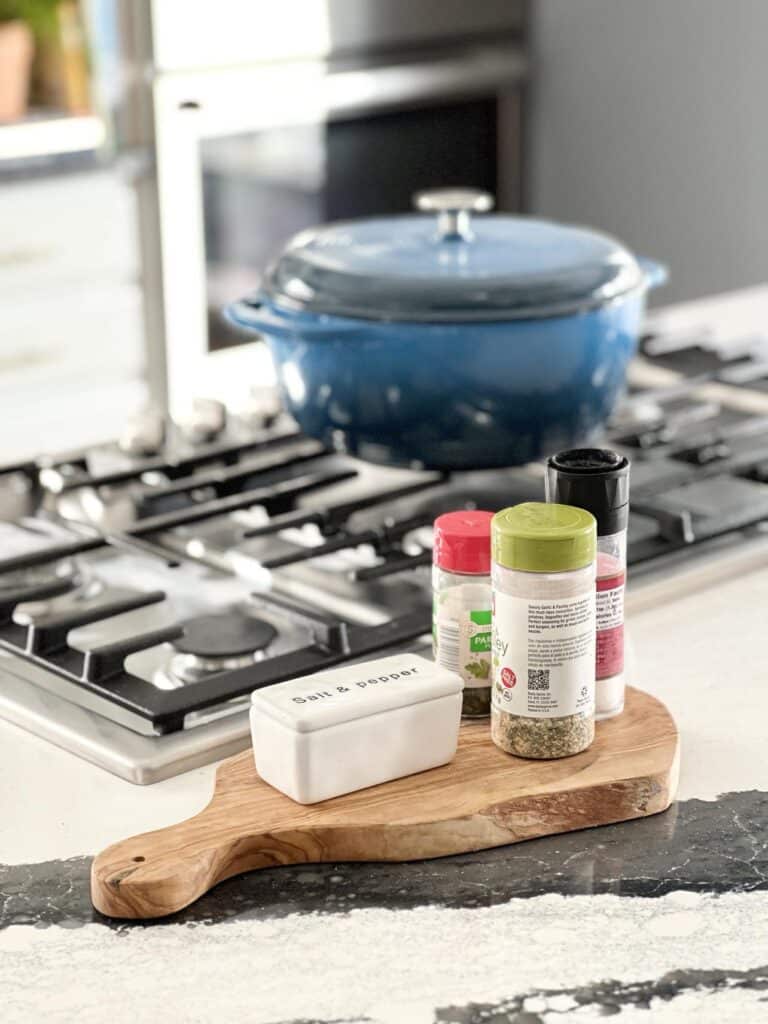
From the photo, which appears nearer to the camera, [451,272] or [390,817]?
[390,817]

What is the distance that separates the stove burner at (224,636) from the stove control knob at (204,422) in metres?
0.42

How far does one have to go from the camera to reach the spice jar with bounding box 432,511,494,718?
947 millimetres

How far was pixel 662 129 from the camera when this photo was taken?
316cm

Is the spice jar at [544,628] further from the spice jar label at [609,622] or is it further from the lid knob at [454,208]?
the lid knob at [454,208]

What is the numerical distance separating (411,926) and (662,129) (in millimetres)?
2622

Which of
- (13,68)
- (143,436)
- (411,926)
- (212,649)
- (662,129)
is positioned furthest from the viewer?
(662,129)

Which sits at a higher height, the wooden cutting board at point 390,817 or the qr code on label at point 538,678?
the qr code on label at point 538,678

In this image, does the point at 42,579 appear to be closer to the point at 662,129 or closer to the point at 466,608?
the point at 466,608

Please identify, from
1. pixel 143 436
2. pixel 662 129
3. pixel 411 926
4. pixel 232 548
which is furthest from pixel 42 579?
pixel 662 129

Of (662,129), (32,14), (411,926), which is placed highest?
(32,14)

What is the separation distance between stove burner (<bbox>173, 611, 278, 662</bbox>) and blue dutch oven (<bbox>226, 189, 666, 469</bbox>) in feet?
0.82

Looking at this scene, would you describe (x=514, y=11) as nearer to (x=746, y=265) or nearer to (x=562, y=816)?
(x=746, y=265)

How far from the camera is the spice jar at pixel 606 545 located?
937mm

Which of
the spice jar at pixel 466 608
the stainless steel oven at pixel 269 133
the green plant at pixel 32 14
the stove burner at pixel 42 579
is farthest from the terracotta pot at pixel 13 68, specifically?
the spice jar at pixel 466 608
